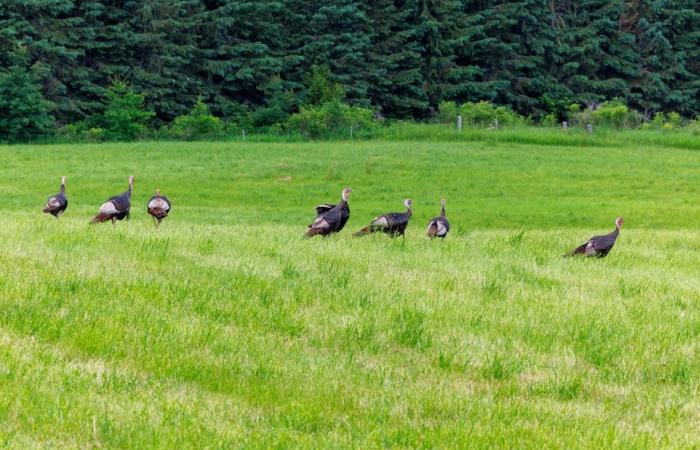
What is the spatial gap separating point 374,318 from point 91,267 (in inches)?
137

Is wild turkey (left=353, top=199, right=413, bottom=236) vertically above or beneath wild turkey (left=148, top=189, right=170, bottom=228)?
beneath

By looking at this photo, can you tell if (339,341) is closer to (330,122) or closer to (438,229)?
(438,229)

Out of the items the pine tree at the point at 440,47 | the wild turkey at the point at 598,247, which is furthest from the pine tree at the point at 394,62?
→ the wild turkey at the point at 598,247

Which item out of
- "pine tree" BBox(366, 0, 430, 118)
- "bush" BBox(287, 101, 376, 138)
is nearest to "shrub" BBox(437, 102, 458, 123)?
"pine tree" BBox(366, 0, 430, 118)

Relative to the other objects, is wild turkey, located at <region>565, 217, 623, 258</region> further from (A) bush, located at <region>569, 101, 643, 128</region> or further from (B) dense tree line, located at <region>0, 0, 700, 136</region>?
(B) dense tree line, located at <region>0, 0, 700, 136</region>

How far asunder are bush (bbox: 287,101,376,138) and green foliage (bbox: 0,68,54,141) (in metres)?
15.4

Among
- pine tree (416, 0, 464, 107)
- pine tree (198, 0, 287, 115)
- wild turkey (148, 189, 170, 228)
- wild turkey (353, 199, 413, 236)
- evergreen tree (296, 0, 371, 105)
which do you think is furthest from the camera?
pine tree (416, 0, 464, 107)

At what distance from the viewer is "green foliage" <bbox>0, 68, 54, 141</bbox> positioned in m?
57.2

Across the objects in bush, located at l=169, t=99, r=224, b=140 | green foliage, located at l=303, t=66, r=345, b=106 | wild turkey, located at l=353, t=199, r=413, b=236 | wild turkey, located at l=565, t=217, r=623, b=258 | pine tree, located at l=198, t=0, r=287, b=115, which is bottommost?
wild turkey, located at l=565, t=217, r=623, b=258

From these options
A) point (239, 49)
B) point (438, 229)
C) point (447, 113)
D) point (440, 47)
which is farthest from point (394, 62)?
point (438, 229)

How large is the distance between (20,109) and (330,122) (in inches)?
731

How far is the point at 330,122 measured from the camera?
59562 mm

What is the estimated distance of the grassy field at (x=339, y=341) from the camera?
6.76 m

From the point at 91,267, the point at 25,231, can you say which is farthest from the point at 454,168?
the point at 91,267
